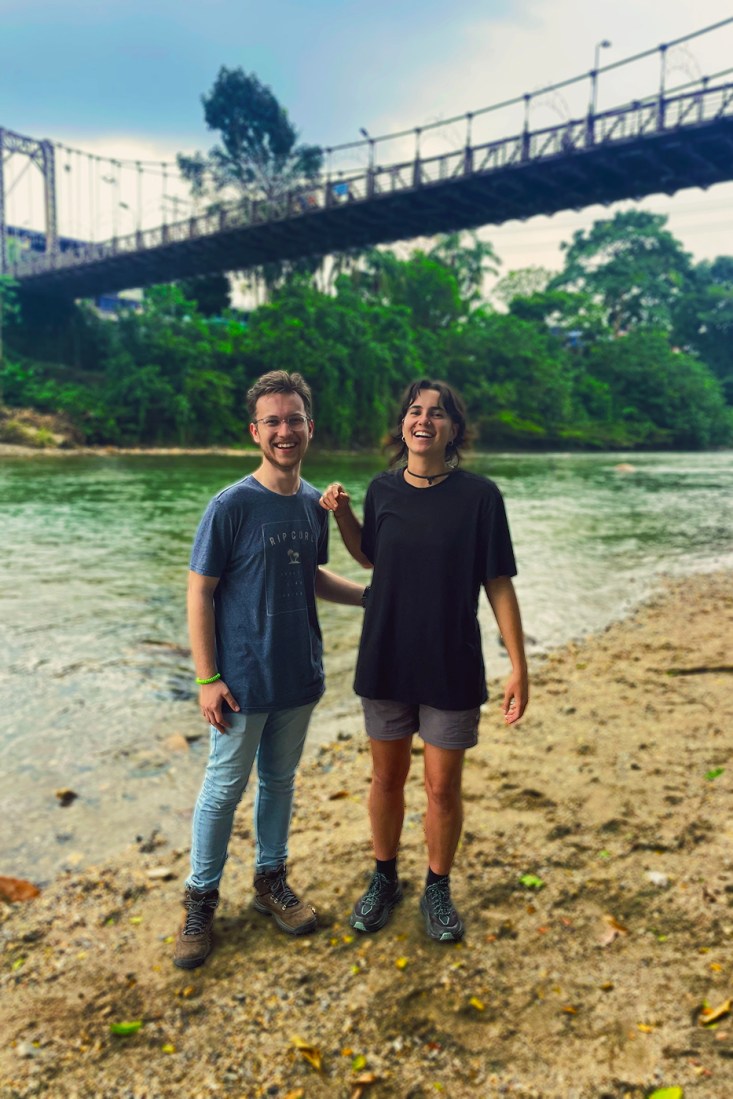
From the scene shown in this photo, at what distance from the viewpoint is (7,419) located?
93.7ft

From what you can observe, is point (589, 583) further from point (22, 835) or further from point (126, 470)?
point (126, 470)

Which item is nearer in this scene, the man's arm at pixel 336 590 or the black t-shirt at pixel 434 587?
the black t-shirt at pixel 434 587

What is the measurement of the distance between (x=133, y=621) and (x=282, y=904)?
4968 mm

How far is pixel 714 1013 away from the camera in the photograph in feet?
6.02

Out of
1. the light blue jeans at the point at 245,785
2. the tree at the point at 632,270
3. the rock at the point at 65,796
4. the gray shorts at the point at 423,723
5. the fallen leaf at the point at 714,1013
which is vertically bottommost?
the rock at the point at 65,796

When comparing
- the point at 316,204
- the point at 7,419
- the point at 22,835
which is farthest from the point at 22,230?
the point at 22,835

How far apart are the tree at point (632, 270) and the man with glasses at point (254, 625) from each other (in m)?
53.9

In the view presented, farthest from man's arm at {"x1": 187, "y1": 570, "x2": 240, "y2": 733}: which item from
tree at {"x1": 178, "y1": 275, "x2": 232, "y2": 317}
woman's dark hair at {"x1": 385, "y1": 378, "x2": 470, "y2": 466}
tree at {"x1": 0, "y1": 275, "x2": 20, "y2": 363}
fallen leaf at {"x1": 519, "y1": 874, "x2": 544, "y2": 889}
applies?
tree at {"x1": 178, "y1": 275, "x2": 232, "y2": 317}

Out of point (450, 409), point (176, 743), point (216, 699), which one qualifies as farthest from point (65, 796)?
point (450, 409)

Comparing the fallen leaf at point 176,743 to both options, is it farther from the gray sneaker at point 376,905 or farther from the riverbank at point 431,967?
the gray sneaker at point 376,905

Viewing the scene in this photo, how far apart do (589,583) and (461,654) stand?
7.09m

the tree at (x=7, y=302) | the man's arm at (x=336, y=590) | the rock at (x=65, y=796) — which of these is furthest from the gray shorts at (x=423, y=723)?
the tree at (x=7, y=302)

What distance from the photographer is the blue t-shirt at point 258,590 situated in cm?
206

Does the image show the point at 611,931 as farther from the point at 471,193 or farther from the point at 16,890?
the point at 471,193
